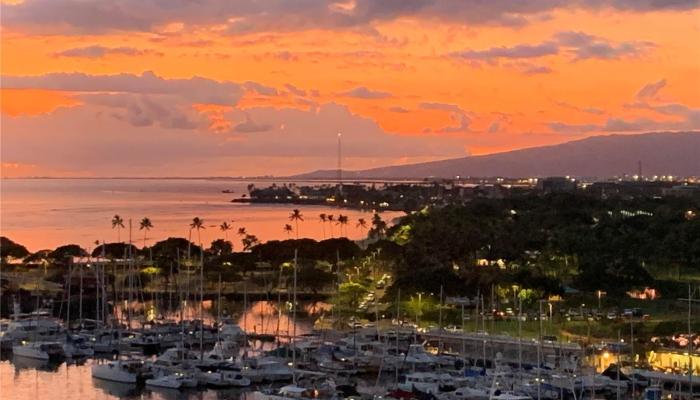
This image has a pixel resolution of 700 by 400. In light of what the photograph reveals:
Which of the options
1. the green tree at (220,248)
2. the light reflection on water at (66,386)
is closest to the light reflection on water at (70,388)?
the light reflection on water at (66,386)

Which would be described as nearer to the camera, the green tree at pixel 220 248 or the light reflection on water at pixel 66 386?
the light reflection on water at pixel 66 386

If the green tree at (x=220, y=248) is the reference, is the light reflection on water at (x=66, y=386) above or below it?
below

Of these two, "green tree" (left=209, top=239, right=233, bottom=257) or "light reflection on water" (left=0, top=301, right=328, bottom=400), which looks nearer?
"light reflection on water" (left=0, top=301, right=328, bottom=400)

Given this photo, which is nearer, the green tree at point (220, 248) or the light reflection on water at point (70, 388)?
the light reflection on water at point (70, 388)

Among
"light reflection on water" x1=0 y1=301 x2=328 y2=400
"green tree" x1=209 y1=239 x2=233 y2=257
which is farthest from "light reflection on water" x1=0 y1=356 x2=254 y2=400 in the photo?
"green tree" x1=209 y1=239 x2=233 y2=257

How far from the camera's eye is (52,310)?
38.9m

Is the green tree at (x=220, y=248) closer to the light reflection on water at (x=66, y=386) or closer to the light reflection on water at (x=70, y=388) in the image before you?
the light reflection on water at (x=66, y=386)

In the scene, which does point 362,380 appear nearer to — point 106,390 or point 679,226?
point 106,390

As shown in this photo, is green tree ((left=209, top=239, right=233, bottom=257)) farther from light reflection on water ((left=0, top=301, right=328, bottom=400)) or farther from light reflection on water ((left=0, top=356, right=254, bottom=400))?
light reflection on water ((left=0, top=356, right=254, bottom=400))

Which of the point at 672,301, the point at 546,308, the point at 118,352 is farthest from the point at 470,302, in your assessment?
the point at 118,352

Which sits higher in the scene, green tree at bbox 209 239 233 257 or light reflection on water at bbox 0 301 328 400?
green tree at bbox 209 239 233 257

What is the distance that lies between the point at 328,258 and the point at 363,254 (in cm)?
186

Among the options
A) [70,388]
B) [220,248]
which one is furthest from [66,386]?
[220,248]

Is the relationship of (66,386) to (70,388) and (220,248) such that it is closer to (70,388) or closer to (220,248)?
(70,388)
